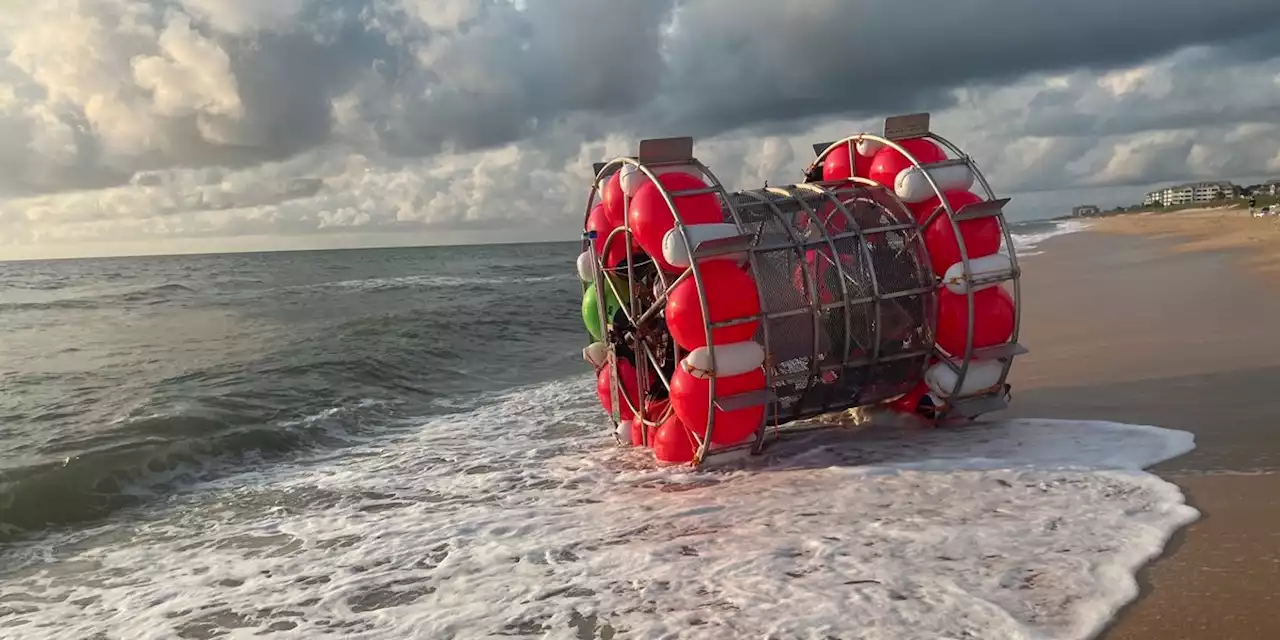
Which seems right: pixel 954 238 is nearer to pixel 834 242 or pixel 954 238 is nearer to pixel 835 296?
pixel 834 242

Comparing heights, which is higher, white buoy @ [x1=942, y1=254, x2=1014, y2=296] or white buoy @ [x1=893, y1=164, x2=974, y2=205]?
white buoy @ [x1=893, y1=164, x2=974, y2=205]

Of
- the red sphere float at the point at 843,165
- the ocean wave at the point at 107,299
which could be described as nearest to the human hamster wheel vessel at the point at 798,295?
the red sphere float at the point at 843,165

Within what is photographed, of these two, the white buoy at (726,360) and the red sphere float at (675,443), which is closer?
the white buoy at (726,360)

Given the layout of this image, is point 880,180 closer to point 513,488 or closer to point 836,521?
point 836,521

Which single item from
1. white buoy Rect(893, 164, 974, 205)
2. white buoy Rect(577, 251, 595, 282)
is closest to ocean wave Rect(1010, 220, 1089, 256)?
white buoy Rect(893, 164, 974, 205)

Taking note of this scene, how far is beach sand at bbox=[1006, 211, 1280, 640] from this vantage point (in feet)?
14.4

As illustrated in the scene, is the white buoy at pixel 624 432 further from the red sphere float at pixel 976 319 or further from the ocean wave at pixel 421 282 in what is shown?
the ocean wave at pixel 421 282

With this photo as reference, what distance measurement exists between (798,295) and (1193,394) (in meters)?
4.40

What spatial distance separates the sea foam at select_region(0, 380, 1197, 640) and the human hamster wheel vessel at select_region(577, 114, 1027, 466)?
53 cm

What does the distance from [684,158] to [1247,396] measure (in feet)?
19.6

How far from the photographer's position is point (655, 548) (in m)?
5.88

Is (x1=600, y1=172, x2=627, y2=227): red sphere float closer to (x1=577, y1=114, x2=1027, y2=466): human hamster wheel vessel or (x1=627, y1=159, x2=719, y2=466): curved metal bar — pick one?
(x1=577, y1=114, x2=1027, y2=466): human hamster wheel vessel

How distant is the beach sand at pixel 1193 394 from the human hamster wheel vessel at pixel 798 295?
157 centimetres

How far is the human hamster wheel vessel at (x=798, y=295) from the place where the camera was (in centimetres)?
726
